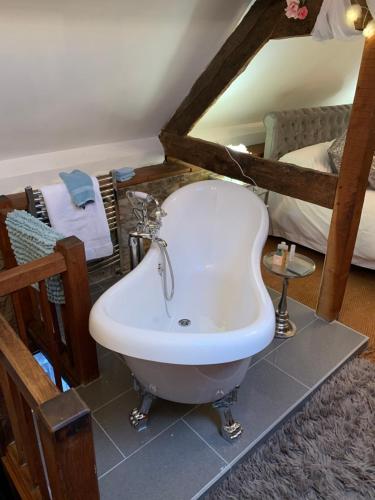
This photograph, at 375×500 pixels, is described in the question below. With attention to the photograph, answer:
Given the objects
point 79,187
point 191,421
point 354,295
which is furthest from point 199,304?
point 354,295

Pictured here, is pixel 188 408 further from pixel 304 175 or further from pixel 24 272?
pixel 304 175

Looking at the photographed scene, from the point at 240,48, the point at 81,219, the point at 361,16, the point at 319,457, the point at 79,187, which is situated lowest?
the point at 319,457

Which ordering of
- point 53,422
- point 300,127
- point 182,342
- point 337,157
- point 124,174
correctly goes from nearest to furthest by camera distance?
point 53,422 < point 182,342 < point 124,174 < point 337,157 < point 300,127

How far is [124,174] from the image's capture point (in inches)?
110

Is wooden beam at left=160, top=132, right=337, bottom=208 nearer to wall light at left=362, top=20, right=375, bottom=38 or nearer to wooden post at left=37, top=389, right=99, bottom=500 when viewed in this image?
wall light at left=362, top=20, right=375, bottom=38

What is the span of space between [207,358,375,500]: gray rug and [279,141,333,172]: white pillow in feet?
6.02

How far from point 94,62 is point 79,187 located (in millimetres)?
719

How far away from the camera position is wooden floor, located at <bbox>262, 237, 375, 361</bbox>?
253 centimetres

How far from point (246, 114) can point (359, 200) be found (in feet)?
5.84

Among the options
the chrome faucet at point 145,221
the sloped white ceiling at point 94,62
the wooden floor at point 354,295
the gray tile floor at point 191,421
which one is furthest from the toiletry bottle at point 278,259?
the sloped white ceiling at point 94,62

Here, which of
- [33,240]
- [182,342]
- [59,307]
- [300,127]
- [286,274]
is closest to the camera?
[182,342]

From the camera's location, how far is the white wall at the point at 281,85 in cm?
285

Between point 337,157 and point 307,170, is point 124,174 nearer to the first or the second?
point 307,170

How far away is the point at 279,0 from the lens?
7.36 ft
